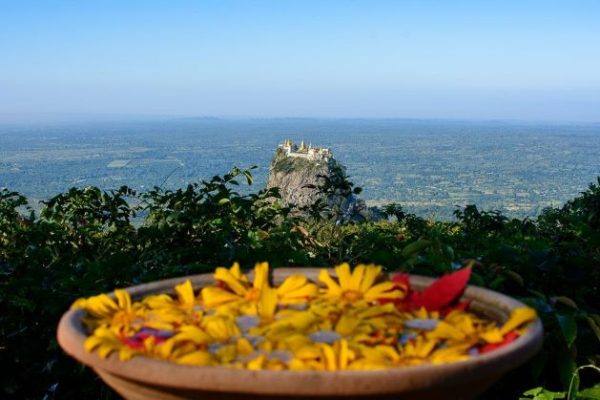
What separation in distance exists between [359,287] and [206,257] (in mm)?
1746

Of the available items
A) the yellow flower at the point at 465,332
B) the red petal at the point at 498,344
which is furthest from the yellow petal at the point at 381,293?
the red petal at the point at 498,344

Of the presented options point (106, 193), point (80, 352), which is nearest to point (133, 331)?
point (80, 352)

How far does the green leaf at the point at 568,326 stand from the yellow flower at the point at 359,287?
0.82 m

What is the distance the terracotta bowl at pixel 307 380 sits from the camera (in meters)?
1.00

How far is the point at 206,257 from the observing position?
10.2ft

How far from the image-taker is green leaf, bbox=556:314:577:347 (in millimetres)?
2047

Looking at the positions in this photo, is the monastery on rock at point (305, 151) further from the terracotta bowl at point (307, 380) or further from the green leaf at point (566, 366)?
the terracotta bowl at point (307, 380)

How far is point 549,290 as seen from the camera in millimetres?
2828

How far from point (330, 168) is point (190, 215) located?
132cm

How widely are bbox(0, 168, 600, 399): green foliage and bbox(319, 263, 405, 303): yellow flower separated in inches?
19.6

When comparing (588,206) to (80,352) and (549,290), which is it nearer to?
(549,290)

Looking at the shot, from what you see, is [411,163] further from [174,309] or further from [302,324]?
[302,324]

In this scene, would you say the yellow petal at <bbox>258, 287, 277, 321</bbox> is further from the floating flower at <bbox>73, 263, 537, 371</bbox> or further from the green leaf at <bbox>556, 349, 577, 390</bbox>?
the green leaf at <bbox>556, 349, 577, 390</bbox>

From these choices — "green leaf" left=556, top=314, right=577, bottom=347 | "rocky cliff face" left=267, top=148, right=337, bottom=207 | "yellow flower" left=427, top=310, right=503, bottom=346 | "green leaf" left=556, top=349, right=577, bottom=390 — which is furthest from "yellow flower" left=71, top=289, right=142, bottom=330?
"rocky cliff face" left=267, top=148, right=337, bottom=207
